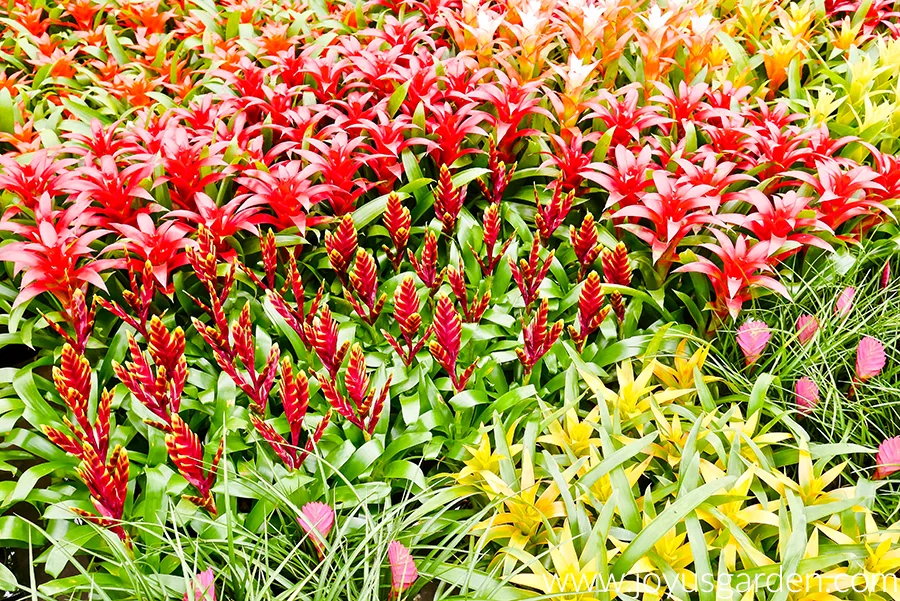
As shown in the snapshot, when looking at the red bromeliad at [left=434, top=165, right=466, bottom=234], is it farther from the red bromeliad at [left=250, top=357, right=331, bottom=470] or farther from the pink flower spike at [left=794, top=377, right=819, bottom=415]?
the pink flower spike at [left=794, top=377, right=819, bottom=415]

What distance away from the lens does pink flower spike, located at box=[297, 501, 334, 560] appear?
57.5 inches

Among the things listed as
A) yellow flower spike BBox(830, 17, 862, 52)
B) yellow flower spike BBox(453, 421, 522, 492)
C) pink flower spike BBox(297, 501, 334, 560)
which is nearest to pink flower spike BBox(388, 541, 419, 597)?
pink flower spike BBox(297, 501, 334, 560)

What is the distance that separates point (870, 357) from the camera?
6.00ft

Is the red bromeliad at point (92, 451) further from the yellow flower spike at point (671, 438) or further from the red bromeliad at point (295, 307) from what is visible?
the yellow flower spike at point (671, 438)

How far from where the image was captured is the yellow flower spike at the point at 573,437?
1.82 metres

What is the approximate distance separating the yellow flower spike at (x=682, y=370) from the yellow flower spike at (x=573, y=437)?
0.33 meters

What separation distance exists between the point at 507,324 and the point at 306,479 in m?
0.84

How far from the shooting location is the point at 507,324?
7.23ft

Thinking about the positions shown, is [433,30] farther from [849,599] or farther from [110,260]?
[849,599]

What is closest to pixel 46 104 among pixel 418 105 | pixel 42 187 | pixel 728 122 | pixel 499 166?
pixel 42 187

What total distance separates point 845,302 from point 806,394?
0.35 meters

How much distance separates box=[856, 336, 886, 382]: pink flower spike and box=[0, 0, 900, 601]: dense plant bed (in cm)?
1

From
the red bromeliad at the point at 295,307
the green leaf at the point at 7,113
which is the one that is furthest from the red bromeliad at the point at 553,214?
the green leaf at the point at 7,113

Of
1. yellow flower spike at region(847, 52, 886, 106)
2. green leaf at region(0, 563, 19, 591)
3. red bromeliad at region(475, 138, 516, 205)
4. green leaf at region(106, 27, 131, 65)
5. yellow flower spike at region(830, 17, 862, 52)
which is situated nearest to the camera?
green leaf at region(0, 563, 19, 591)
